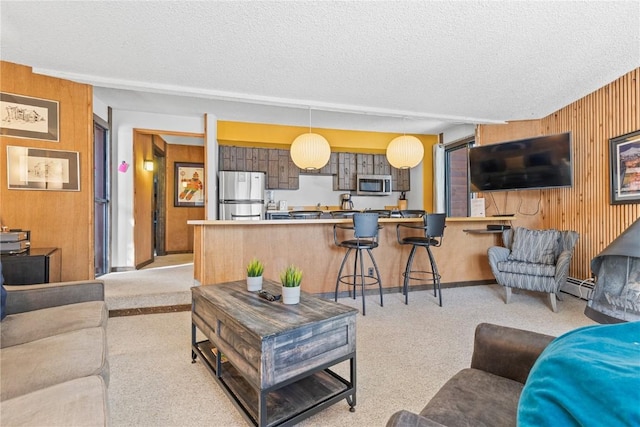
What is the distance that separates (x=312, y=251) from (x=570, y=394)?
3.16 m

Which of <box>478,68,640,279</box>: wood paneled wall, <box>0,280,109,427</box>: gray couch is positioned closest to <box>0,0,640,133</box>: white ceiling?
<box>478,68,640,279</box>: wood paneled wall

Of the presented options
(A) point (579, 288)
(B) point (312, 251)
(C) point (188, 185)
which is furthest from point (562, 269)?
(C) point (188, 185)

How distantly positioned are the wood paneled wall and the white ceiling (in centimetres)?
22

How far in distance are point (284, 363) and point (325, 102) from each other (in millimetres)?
3560

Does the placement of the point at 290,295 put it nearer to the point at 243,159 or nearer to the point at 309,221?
the point at 309,221

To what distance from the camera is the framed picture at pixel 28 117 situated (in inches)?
124

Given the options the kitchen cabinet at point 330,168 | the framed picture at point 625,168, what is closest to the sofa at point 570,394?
the framed picture at point 625,168

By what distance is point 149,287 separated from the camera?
3.73 metres

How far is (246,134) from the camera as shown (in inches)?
220

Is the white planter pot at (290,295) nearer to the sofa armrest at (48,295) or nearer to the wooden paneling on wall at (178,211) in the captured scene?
the sofa armrest at (48,295)

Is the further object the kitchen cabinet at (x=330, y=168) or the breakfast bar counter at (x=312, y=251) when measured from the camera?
the kitchen cabinet at (x=330, y=168)

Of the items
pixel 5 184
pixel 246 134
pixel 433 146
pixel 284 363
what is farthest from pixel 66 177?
pixel 433 146

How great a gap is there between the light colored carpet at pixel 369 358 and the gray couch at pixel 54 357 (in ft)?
1.69

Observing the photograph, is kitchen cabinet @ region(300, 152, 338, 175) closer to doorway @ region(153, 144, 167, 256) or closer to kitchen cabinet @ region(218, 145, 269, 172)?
kitchen cabinet @ region(218, 145, 269, 172)
